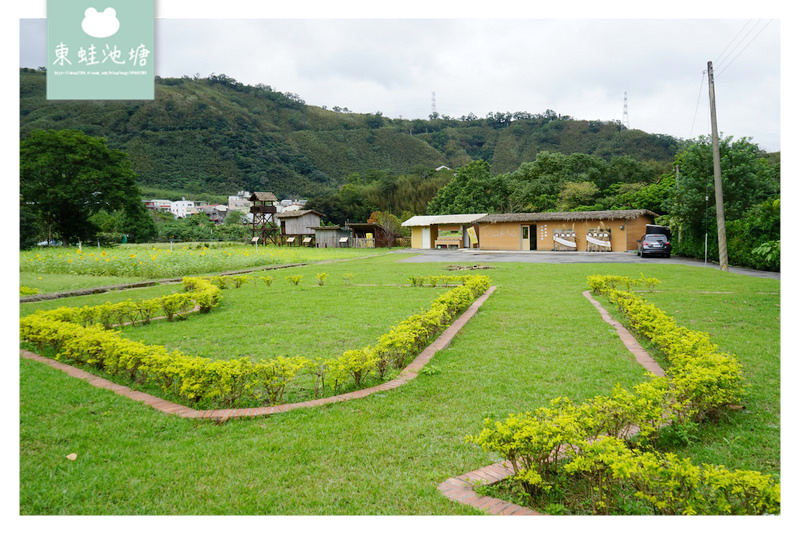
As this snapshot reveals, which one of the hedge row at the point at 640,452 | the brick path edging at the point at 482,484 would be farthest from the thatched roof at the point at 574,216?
the brick path edging at the point at 482,484

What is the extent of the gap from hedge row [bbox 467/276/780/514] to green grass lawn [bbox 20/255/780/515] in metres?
0.29

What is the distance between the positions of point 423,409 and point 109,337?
3.15 meters

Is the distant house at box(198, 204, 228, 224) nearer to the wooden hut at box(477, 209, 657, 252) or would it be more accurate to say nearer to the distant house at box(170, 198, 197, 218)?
the distant house at box(170, 198, 197, 218)

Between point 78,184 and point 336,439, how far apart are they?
13620 mm

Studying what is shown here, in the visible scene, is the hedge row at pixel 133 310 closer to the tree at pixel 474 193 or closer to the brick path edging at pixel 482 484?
the brick path edging at pixel 482 484

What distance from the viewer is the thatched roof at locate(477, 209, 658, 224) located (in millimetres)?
24641

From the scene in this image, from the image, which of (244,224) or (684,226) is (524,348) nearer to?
(684,226)

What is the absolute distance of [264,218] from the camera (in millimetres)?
33281

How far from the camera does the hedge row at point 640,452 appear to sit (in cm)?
193

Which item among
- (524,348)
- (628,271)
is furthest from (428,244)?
(524,348)

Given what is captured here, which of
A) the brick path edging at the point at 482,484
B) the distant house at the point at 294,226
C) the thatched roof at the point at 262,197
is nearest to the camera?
the brick path edging at the point at 482,484

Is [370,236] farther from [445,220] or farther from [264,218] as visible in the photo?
[264,218]

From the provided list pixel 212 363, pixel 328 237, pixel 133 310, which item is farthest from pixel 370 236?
pixel 212 363

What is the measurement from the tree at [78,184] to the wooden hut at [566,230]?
20.3m
